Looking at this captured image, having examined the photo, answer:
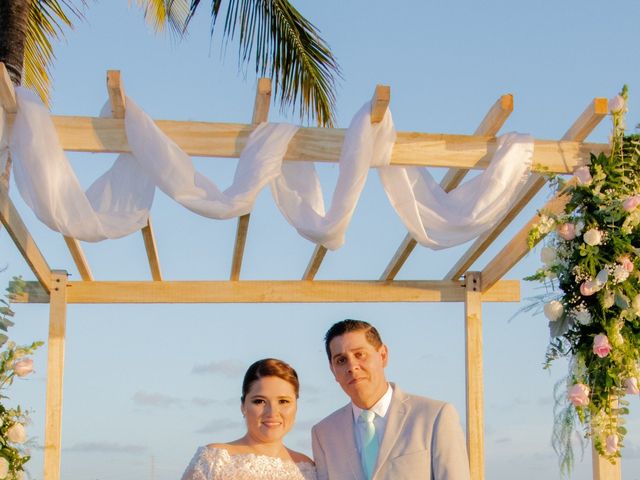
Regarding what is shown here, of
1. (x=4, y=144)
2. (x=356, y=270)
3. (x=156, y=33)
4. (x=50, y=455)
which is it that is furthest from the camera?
(x=156, y=33)

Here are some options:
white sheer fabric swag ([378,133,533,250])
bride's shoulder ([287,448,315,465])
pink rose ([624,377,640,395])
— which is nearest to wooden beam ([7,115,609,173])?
white sheer fabric swag ([378,133,533,250])

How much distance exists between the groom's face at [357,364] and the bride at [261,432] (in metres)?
0.22

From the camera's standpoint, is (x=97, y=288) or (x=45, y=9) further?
(x=45, y=9)

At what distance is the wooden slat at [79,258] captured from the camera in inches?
299

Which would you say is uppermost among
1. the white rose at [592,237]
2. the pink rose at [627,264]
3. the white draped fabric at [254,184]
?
the white draped fabric at [254,184]

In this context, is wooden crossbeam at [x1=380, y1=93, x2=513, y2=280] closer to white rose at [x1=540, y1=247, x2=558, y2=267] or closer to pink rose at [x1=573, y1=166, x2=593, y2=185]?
pink rose at [x1=573, y1=166, x2=593, y2=185]

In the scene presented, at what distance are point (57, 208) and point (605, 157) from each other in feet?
10.2

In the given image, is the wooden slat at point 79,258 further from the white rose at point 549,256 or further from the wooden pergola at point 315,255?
the white rose at point 549,256

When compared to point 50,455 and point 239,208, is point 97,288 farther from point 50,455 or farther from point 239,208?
point 239,208

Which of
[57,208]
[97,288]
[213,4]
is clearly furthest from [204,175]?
[213,4]

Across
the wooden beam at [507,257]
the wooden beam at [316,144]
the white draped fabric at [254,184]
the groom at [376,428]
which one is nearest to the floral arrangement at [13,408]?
the white draped fabric at [254,184]

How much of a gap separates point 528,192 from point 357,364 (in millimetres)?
2510

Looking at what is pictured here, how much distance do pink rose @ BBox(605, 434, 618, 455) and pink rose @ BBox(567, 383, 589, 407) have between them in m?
0.23

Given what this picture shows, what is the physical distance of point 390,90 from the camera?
5.56 metres
